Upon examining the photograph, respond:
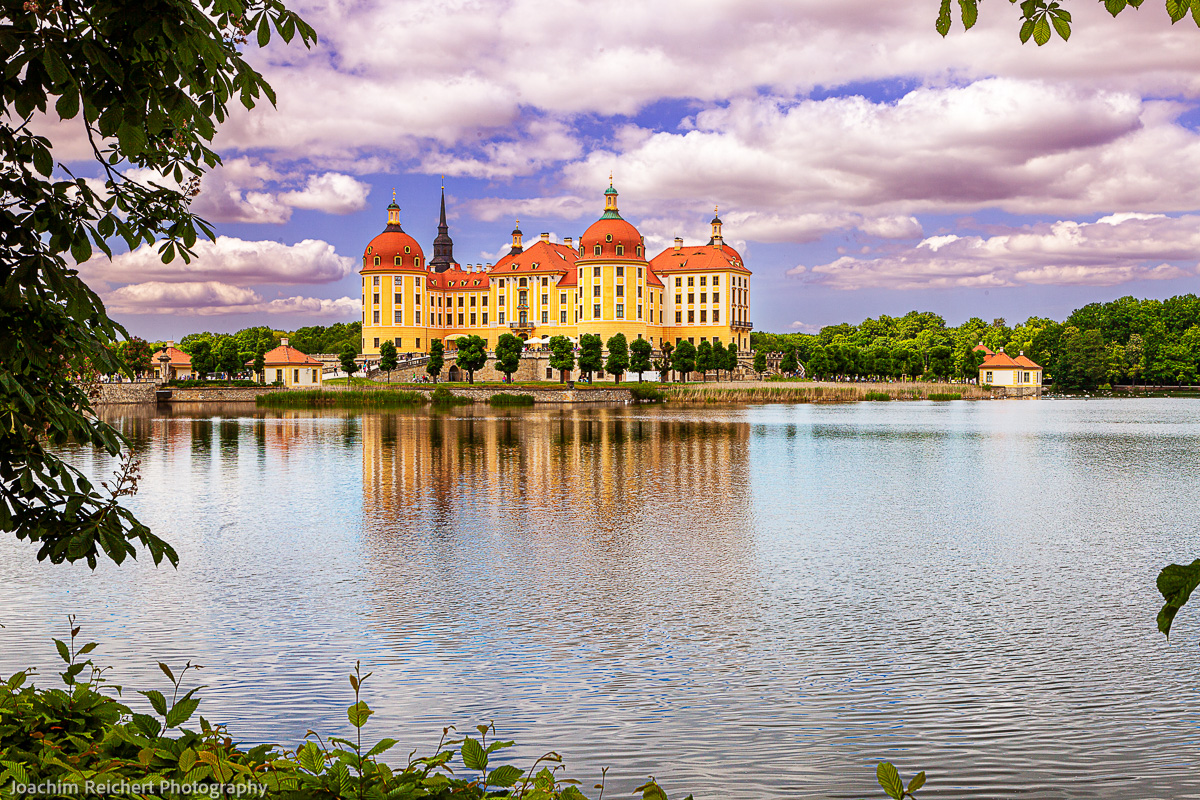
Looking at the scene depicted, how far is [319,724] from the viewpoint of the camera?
602cm

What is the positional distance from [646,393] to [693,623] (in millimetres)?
65613

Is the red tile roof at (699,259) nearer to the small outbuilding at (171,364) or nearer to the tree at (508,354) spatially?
the tree at (508,354)

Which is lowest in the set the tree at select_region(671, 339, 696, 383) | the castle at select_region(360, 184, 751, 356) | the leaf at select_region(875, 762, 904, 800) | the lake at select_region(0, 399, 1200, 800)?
the lake at select_region(0, 399, 1200, 800)

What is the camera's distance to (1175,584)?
255 cm

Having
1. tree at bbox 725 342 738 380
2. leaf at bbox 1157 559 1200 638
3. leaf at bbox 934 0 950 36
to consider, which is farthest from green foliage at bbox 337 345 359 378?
leaf at bbox 1157 559 1200 638

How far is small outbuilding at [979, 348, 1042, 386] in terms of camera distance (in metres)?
104

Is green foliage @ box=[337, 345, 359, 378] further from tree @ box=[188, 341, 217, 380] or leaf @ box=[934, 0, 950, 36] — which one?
leaf @ box=[934, 0, 950, 36]

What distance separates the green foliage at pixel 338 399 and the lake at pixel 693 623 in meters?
47.6

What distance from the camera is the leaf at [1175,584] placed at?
249cm

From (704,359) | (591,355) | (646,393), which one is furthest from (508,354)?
(704,359)

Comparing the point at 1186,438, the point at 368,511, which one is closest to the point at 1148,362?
the point at 1186,438

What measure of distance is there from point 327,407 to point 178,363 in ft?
133

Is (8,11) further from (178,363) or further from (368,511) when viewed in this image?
(178,363)

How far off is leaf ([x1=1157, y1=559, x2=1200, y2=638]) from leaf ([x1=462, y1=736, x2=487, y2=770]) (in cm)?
241
